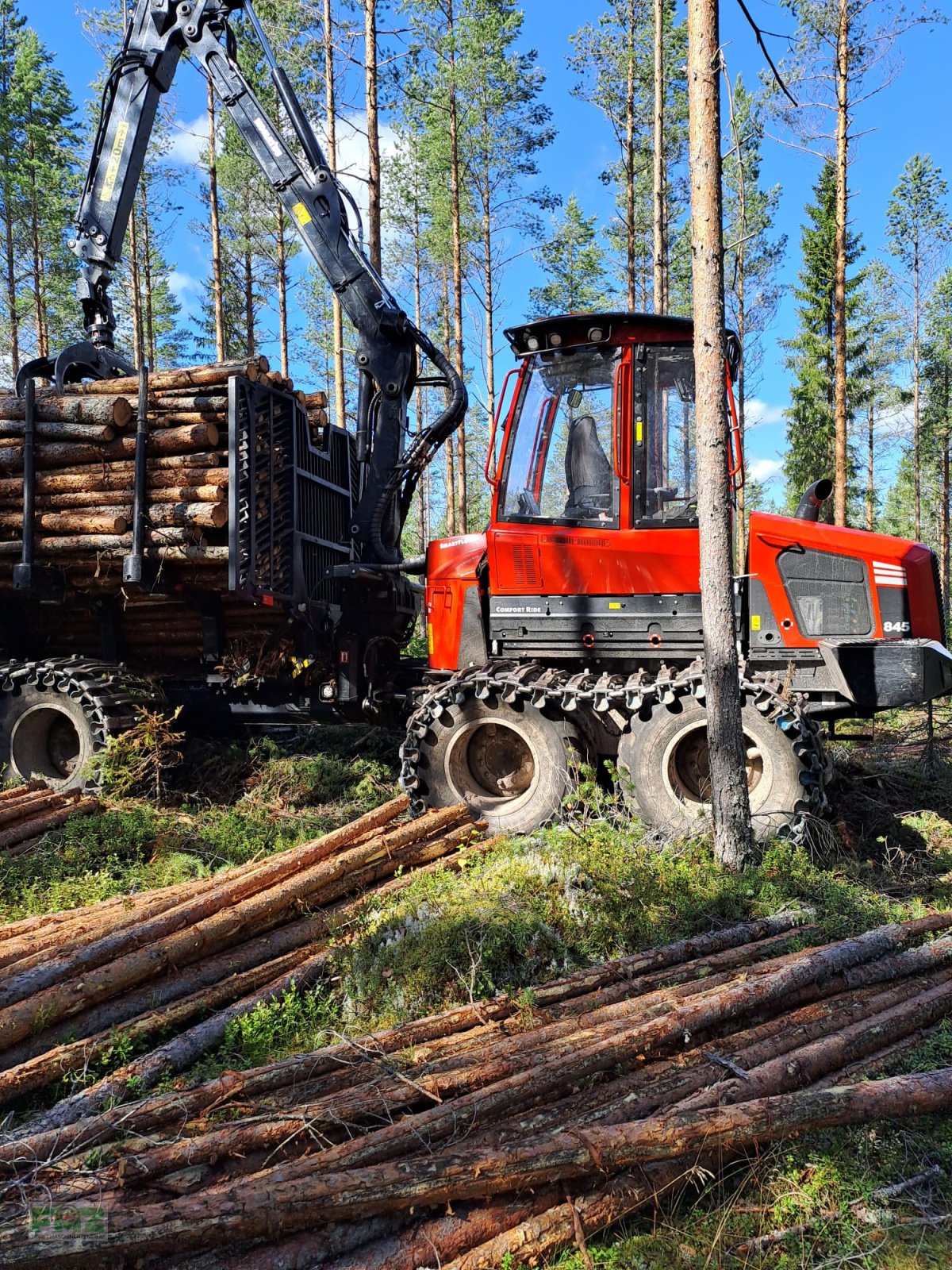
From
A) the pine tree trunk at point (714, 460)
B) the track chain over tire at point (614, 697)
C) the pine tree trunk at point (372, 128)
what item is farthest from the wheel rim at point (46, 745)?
the pine tree trunk at point (372, 128)

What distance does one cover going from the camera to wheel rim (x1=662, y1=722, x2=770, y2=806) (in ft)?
20.1

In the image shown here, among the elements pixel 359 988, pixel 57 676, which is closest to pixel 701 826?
pixel 359 988

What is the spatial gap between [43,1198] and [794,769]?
15.4ft

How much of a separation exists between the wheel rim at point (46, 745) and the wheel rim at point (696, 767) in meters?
4.86

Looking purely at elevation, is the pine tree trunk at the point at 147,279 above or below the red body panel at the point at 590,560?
above

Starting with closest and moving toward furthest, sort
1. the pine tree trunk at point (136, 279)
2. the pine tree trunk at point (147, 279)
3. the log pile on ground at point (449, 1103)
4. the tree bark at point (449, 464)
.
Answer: the log pile on ground at point (449, 1103), the tree bark at point (449, 464), the pine tree trunk at point (136, 279), the pine tree trunk at point (147, 279)

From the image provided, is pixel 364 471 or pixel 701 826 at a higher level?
pixel 364 471

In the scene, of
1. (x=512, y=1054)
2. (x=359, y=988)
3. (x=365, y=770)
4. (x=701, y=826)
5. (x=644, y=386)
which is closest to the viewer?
(x=512, y=1054)

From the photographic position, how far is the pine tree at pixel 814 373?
81.7 ft

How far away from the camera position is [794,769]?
5926mm

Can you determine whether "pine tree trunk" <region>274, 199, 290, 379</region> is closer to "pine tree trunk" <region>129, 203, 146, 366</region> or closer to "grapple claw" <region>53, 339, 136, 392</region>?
"pine tree trunk" <region>129, 203, 146, 366</region>

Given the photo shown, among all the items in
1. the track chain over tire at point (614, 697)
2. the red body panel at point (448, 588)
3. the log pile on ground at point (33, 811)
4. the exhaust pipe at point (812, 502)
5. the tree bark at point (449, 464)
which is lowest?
the log pile on ground at point (33, 811)

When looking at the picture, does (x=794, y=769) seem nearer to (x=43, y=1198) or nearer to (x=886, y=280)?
(x=43, y=1198)

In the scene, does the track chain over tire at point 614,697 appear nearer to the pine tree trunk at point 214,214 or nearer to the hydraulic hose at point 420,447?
the hydraulic hose at point 420,447
